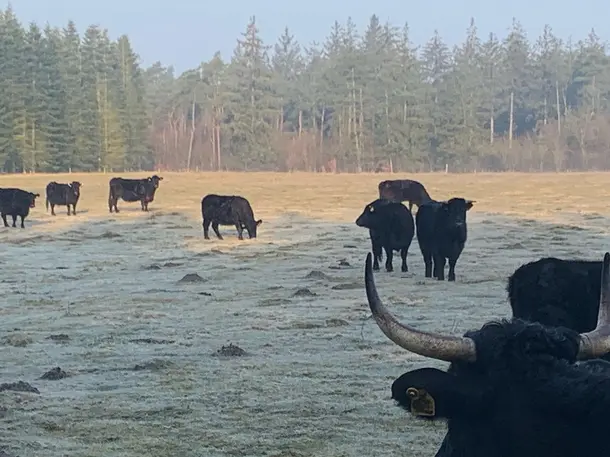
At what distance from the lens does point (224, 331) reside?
10453mm

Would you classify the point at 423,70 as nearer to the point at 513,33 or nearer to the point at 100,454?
the point at 513,33

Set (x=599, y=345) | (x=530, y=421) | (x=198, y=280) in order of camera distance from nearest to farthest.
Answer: (x=530, y=421), (x=599, y=345), (x=198, y=280)

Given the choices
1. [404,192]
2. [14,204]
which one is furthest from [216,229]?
[404,192]

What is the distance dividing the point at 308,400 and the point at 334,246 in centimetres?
1265

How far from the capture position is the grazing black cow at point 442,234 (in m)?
14.9

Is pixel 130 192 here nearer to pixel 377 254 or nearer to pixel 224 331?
pixel 377 254

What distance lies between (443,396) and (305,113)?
3131 inches

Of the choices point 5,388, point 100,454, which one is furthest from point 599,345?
point 5,388

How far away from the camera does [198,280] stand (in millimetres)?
14867

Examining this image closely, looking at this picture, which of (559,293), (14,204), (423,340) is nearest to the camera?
(423,340)

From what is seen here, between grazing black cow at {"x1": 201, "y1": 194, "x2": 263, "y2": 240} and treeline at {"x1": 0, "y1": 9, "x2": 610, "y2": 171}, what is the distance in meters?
40.7

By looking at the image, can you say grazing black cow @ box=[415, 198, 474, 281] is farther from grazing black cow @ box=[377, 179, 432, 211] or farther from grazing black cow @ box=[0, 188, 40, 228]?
grazing black cow @ box=[377, 179, 432, 211]

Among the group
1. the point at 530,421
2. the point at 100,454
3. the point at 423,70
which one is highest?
the point at 423,70

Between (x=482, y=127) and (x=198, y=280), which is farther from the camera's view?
(x=482, y=127)
